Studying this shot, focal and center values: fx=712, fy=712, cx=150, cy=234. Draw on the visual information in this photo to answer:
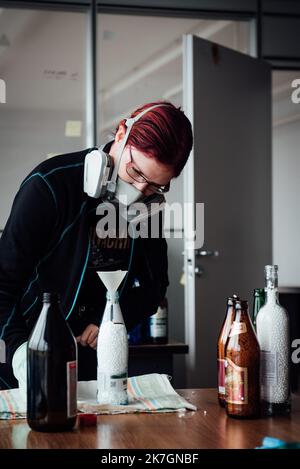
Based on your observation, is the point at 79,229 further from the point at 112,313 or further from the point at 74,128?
the point at 74,128

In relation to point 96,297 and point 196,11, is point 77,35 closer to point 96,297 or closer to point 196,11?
point 196,11

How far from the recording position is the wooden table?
3.67 ft

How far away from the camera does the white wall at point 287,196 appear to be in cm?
520

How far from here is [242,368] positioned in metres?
1.27

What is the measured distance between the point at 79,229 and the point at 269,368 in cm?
63

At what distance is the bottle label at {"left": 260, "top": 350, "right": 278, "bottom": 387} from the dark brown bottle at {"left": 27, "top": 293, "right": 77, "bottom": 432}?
35cm

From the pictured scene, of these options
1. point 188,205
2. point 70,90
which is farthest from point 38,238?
point 70,90

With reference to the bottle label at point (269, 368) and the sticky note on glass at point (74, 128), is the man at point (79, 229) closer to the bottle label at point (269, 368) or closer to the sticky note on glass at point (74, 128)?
the bottle label at point (269, 368)

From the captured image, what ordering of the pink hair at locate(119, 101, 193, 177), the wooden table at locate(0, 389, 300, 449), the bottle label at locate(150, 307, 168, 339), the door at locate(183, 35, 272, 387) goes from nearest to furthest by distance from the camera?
the wooden table at locate(0, 389, 300, 449)
the pink hair at locate(119, 101, 193, 177)
the bottle label at locate(150, 307, 168, 339)
the door at locate(183, 35, 272, 387)

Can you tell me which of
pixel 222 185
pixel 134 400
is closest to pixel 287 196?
pixel 222 185

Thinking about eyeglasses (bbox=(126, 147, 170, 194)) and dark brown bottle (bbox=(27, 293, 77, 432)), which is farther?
eyeglasses (bbox=(126, 147, 170, 194))

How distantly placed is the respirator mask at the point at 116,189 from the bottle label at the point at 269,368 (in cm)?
56

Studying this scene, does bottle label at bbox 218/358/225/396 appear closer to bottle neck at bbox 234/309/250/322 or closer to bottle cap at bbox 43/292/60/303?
bottle neck at bbox 234/309/250/322

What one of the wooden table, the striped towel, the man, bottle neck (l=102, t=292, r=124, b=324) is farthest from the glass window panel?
the wooden table
